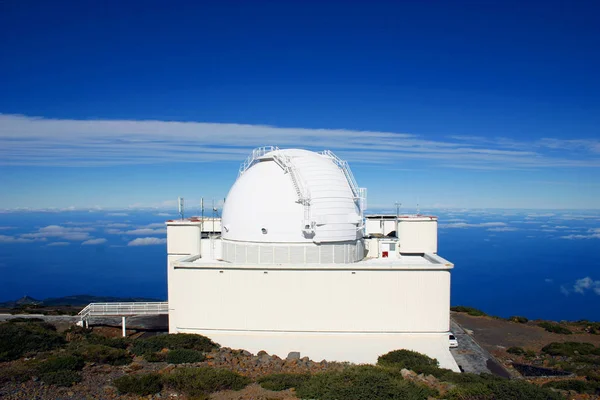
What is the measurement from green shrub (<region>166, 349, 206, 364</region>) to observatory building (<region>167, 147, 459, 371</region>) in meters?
2.80

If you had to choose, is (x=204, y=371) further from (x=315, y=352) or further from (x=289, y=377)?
(x=315, y=352)

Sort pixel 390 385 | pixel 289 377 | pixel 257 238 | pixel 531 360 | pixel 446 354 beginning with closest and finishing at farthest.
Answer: pixel 390 385, pixel 289 377, pixel 446 354, pixel 257 238, pixel 531 360

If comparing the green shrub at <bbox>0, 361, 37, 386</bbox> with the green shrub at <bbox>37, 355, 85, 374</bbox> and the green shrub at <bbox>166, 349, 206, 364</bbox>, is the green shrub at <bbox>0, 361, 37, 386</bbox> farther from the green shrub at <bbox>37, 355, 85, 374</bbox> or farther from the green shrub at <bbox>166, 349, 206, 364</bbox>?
the green shrub at <bbox>166, 349, 206, 364</bbox>

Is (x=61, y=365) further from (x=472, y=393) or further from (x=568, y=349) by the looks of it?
(x=568, y=349)

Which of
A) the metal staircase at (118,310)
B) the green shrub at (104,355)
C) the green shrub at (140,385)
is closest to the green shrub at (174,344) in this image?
the green shrub at (104,355)

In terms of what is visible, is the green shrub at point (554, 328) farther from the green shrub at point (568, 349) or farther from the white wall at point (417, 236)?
the white wall at point (417, 236)

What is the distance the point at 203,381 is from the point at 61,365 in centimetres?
461

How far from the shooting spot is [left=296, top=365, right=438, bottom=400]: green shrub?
9266 millimetres

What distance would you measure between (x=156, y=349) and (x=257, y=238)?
582cm

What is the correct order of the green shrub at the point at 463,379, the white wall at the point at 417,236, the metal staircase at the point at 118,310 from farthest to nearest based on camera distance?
the white wall at the point at 417,236 < the metal staircase at the point at 118,310 < the green shrub at the point at 463,379

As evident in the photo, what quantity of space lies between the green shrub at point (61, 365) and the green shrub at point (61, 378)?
468 millimetres

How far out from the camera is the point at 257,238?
17484 mm

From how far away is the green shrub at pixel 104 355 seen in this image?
1292 centimetres

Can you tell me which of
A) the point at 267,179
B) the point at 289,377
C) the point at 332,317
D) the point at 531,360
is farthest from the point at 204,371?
the point at 531,360
